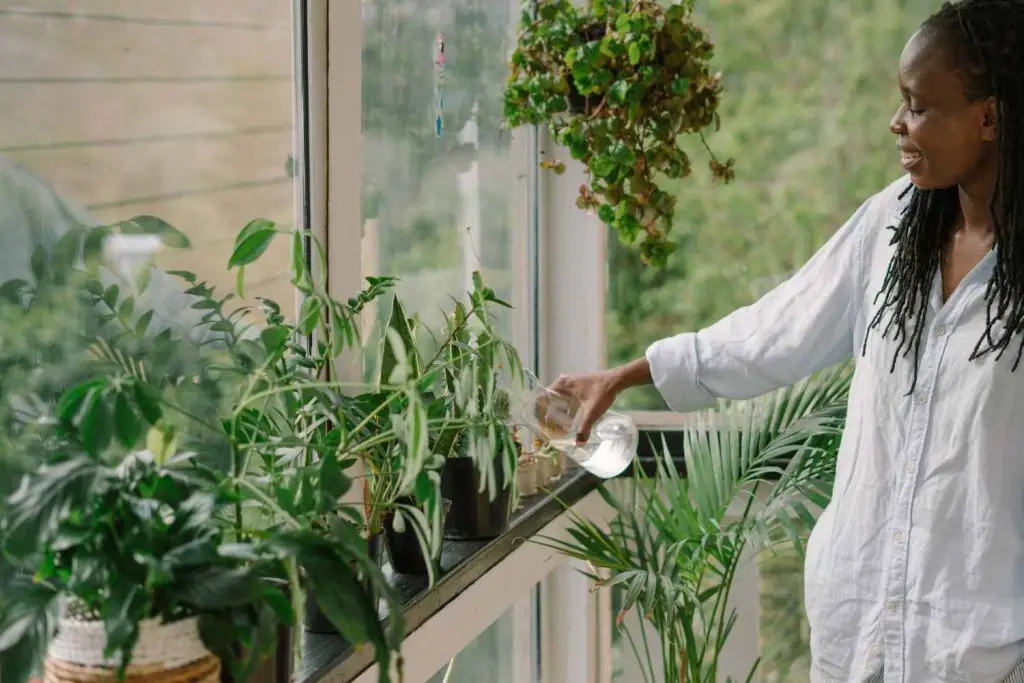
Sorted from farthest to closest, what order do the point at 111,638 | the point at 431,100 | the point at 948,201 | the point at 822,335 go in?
the point at 431,100, the point at 822,335, the point at 948,201, the point at 111,638

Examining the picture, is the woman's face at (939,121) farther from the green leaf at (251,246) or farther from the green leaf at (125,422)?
the green leaf at (125,422)

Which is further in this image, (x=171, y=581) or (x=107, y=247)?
(x=107, y=247)

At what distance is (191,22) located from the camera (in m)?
1.37

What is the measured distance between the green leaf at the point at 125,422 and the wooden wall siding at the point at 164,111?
0.97 feet

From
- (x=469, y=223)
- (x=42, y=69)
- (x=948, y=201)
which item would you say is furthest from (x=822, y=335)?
(x=42, y=69)

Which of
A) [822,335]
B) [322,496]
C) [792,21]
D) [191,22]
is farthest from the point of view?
[792,21]

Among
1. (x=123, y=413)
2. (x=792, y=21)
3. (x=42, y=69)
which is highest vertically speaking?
(x=792, y=21)

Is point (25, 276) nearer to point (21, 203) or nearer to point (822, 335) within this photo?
point (21, 203)

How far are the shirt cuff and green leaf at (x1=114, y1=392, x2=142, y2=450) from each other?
1.25 metres

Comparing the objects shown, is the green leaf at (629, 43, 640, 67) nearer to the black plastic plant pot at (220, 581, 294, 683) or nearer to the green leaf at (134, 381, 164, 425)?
the black plastic plant pot at (220, 581, 294, 683)

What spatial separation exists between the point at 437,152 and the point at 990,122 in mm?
994

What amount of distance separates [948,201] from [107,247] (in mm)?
1225

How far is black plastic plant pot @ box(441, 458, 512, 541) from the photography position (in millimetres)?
1887

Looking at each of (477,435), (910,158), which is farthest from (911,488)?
(477,435)
